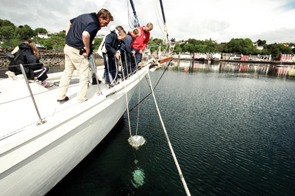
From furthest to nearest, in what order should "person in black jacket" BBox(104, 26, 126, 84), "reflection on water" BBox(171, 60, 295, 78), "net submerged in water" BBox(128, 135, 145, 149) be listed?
"reflection on water" BBox(171, 60, 295, 78) → "net submerged in water" BBox(128, 135, 145, 149) → "person in black jacket" BBox(104, 26, 126, 84)

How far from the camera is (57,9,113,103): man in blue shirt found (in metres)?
4.29

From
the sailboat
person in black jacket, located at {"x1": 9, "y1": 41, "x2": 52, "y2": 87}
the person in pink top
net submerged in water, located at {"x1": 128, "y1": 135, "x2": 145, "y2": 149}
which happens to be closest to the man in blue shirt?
the sailboat

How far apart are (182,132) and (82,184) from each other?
5788 mm

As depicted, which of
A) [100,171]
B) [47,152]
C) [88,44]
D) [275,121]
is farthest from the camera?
[275,121]

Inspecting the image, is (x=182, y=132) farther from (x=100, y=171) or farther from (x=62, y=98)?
(x=62, y=98)

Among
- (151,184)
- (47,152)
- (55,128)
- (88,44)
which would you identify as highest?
(88,44)

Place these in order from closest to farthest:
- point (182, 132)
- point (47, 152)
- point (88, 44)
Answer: point (47, 152) → point (88, 44) → point (182, 132)

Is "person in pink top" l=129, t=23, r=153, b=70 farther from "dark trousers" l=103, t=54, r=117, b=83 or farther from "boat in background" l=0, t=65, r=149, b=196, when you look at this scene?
"boat in background" l=0, t=65, r=149, b=196

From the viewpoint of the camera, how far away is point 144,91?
62.1 feet

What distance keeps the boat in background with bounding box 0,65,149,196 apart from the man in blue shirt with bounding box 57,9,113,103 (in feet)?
1.68

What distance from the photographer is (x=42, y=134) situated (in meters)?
3.54

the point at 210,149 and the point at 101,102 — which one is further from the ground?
the point at 101,102

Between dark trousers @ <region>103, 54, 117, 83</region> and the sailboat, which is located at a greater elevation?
dark trousers @ <region>103, 54, 117, 83</region>

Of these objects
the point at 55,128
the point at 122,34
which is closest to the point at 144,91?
the point at 122,34
